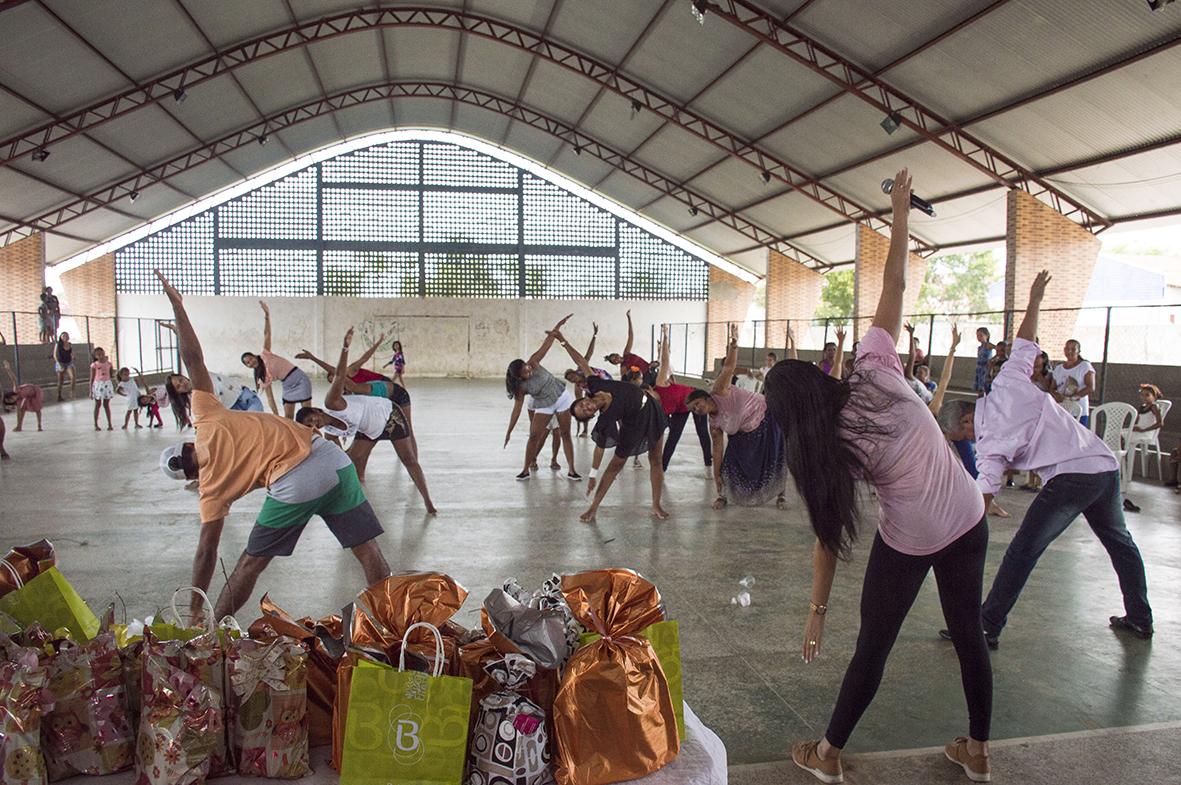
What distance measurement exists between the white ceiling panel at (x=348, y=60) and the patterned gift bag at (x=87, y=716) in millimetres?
19013

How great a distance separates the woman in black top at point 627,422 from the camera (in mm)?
6945

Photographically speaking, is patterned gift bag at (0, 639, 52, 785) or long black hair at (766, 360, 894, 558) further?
long black hair at (766, 360, 894, 558)

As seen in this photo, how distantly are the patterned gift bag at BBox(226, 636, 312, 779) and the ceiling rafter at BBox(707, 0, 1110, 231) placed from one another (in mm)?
13450

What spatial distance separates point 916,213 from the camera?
19.3 meters

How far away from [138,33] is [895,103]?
542 inches

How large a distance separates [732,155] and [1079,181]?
7.54m

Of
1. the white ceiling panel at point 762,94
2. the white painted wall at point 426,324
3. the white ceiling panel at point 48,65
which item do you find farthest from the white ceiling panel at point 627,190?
the white ceiling panel at point 48,65

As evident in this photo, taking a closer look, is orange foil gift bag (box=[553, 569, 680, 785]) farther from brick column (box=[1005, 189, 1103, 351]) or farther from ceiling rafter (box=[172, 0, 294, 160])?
ceiling rafter (box=[172, 0, 294, 160])

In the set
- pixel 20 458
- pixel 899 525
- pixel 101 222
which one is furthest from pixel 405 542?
pixel 101 222

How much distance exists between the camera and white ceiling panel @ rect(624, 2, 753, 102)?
14.6 metres

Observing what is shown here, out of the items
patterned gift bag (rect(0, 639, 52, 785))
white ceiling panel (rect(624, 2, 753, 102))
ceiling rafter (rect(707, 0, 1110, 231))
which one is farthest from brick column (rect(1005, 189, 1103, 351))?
patterned gift bag (rect(0, 639, 52, 785))

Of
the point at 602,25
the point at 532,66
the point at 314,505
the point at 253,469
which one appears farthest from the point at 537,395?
the point at 532,66

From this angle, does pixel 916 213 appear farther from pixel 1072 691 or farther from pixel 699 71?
pixel 1072 691

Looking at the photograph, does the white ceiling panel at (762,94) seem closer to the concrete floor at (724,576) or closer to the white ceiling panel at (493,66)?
the white ceiling panel at (493,66)
